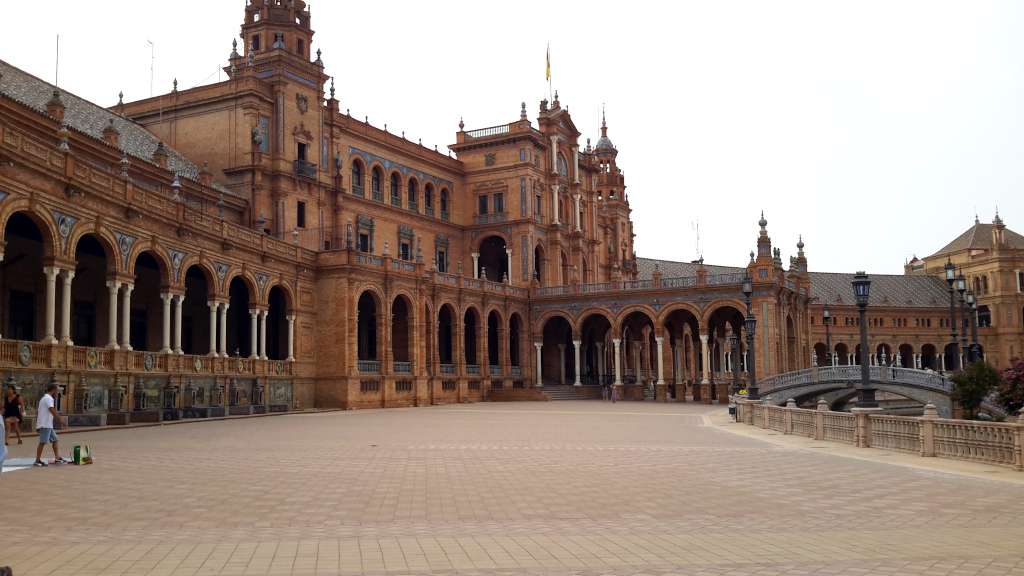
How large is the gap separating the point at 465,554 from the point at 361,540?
1.24m

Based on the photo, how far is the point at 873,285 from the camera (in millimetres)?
104500

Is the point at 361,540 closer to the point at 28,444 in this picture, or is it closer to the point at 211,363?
the point at 28,444

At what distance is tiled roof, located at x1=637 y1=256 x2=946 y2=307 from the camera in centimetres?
10144

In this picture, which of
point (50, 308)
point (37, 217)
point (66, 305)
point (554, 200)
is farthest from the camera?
point (554, 200)

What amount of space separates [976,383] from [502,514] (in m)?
25.1

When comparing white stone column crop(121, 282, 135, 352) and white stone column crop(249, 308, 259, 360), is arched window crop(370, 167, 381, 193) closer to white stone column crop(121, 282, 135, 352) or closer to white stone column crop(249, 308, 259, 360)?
white stone column crop(249, 308, 259, 360)

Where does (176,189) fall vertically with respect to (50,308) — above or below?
above

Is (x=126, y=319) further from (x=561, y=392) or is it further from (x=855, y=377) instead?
(x=561, y=392)

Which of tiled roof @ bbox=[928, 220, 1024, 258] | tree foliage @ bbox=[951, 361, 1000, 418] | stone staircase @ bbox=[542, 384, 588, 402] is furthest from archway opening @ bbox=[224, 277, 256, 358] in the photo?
tiled roof @ bbox=[928, 220, 1024, 258]

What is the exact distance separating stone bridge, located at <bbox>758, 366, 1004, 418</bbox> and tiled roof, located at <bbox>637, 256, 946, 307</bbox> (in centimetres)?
5078

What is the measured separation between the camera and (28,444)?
817 inches

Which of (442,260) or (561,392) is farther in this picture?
(442,260)

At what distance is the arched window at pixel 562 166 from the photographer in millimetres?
68312

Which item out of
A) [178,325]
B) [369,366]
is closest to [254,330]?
[178,325]
